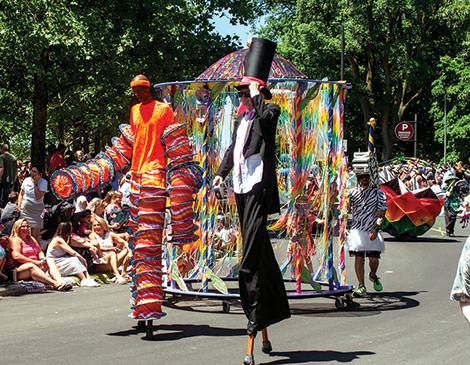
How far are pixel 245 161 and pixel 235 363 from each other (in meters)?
1.65

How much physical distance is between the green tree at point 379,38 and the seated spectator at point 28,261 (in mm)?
26022

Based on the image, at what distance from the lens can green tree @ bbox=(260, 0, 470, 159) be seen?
3331 cm

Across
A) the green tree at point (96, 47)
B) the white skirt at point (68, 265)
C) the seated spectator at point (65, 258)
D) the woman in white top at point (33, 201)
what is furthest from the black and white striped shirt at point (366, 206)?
the green tree at point (96, 47)

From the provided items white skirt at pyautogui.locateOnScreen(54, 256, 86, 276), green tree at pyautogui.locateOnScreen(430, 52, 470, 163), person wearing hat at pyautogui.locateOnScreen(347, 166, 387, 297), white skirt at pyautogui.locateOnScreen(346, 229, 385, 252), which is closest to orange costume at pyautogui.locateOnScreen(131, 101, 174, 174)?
person wearing hat at pyautogui.locateOnScreen(347, 166, 387, 297)

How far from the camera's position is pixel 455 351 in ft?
19.1

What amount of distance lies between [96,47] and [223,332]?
1091 centimetres

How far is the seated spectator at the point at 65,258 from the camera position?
9797 mm

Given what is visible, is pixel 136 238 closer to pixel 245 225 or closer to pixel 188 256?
pixel 245 225

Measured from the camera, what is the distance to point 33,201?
1178 cm

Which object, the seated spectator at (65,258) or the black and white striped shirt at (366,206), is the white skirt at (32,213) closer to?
the seated spectator at (65,258)

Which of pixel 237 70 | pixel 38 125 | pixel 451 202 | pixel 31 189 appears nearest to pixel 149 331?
pixel 237 70

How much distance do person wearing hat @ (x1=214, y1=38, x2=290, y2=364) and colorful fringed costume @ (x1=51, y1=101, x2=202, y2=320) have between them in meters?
0.62

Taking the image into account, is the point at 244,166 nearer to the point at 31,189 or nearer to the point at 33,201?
the point at 33,201

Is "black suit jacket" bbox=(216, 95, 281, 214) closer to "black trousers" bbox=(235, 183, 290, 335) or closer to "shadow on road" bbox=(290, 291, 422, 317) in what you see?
"black trousers" bbox=(235, 183, 290, 335)
